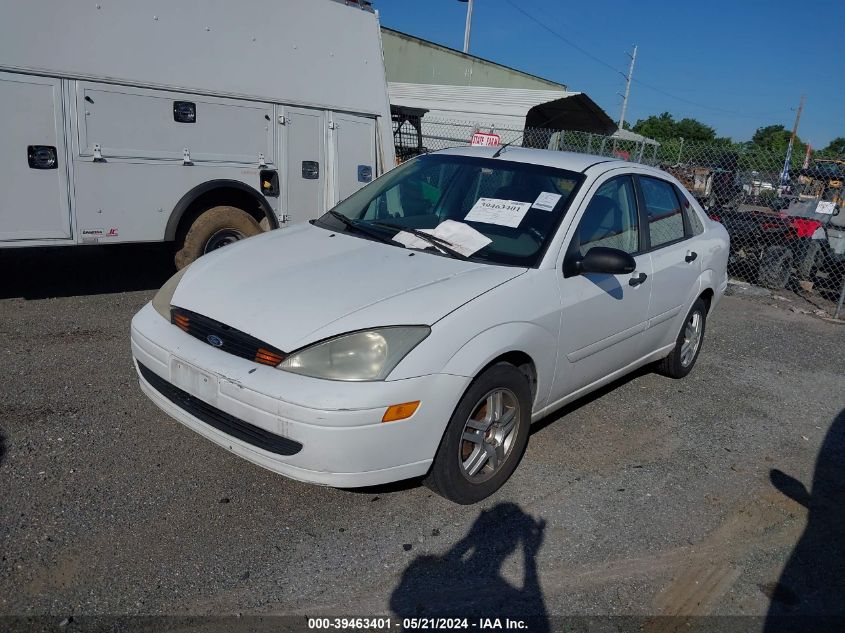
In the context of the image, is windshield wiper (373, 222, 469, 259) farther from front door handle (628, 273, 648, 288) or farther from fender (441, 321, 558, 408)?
front door handle (628, 273, 648, 288)

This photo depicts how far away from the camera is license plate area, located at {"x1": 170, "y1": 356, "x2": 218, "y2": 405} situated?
3.12 metres

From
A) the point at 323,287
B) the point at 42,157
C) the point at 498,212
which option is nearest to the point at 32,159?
the point at 42,157

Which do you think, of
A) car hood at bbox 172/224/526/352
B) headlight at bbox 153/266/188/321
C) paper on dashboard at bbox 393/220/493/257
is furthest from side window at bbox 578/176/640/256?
headlight at bbox 153/266/188/321

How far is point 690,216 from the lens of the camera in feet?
18.0

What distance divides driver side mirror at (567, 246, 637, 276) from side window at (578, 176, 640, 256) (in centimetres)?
18

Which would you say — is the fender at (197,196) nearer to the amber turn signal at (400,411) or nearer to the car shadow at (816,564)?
the amber turn signal at (400,411)

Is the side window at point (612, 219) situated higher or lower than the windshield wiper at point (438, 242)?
higher

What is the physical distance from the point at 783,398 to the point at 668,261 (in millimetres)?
1878

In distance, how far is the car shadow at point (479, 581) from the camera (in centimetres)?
282

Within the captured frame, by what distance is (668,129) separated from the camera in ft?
230

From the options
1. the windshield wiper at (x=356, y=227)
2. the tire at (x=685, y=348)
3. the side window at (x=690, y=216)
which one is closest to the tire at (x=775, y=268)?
the tire at (x=685, y=348)

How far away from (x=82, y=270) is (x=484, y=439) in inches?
233

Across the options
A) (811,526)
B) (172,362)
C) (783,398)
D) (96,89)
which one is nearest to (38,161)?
(96,89)

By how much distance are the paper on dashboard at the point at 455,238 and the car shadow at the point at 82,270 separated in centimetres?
424
